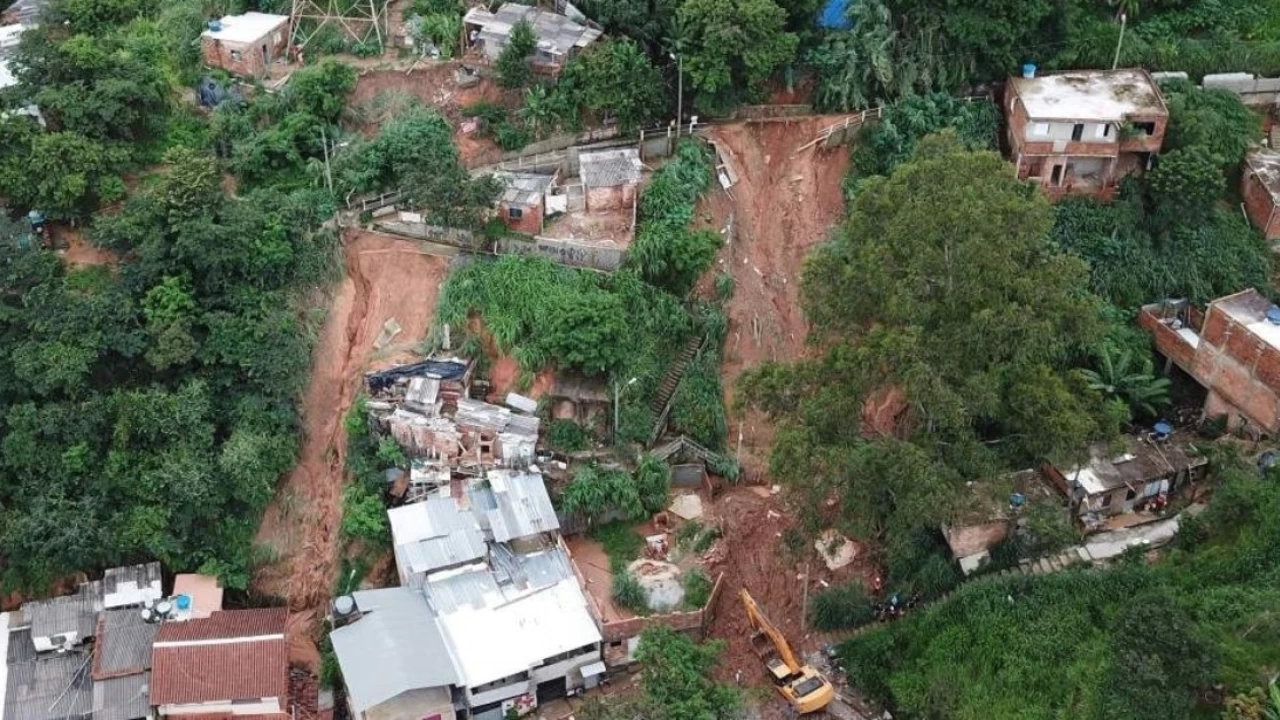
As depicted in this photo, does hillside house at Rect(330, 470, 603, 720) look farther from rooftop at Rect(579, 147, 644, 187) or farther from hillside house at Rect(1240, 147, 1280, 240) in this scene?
hillside house at Rect(1240, 147, 1280, 240)

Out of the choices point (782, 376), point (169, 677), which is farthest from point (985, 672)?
point (169, 677)

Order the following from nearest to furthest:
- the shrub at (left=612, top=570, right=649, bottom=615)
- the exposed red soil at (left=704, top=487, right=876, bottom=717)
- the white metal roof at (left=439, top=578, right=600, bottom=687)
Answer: the white metal roof at (left=439, top=578, right=600, bottom=687) → the exposed red soil at (left=704, top=487, right=876, bottom=717) → the shrub at (left=612, top=570, right=649, bottom=615)

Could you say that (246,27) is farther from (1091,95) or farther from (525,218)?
(1091,95)

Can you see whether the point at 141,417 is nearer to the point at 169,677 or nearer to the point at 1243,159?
the point at 169,677

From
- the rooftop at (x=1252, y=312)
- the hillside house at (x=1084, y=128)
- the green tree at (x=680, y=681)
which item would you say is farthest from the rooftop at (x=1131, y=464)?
the green tree at (x=680, y=681)

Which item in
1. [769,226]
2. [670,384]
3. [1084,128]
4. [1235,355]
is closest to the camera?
[1235,355]

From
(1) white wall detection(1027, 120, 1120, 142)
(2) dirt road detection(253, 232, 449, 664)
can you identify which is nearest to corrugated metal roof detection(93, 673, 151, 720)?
(2) dirt road detection(253, 232, 449, 664)

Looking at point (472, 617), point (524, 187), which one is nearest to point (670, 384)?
point (524, 187)
